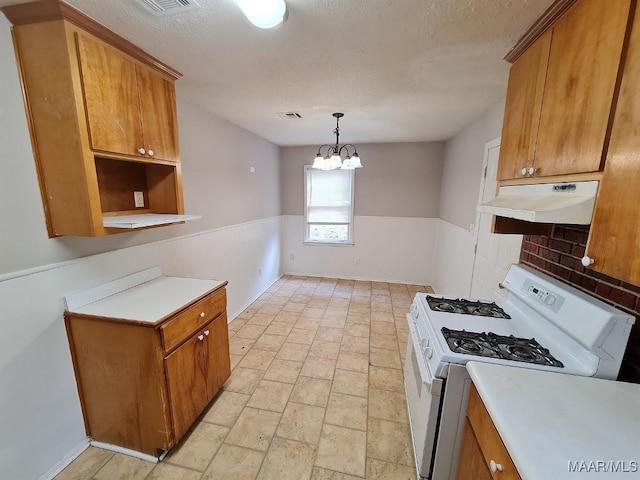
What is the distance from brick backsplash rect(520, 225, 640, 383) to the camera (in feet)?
3.54

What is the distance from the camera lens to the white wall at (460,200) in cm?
276

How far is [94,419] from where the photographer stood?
165 cm

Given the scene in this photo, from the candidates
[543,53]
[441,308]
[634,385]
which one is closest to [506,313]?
[441,308]

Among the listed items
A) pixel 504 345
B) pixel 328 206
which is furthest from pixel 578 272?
pixel 328 206

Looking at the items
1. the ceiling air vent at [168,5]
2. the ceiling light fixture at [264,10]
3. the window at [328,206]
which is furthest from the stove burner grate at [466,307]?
the window at [328,206]

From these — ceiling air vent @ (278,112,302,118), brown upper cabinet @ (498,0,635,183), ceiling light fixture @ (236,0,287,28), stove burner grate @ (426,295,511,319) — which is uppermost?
ceiling air vent @ (278,112,302,118)

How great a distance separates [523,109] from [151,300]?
2.39 m

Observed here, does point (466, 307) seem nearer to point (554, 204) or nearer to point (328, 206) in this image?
point (554, 204)

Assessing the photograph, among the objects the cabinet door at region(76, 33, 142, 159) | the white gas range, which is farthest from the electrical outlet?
the white gas range

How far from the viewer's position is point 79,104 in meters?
1.27

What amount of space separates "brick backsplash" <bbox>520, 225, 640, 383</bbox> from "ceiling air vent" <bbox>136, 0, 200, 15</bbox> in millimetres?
2131

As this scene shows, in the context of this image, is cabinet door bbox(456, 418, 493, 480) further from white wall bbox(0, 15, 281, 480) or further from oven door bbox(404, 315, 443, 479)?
white wall bbox(0, 15, 281, 480)

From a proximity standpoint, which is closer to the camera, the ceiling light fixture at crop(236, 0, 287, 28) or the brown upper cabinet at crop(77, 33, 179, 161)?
the ceiling light fixture at crop(236, 0, 287, 28)

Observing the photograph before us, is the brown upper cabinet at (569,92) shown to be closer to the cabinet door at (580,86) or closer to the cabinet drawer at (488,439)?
the cabinet door at (580,86)
